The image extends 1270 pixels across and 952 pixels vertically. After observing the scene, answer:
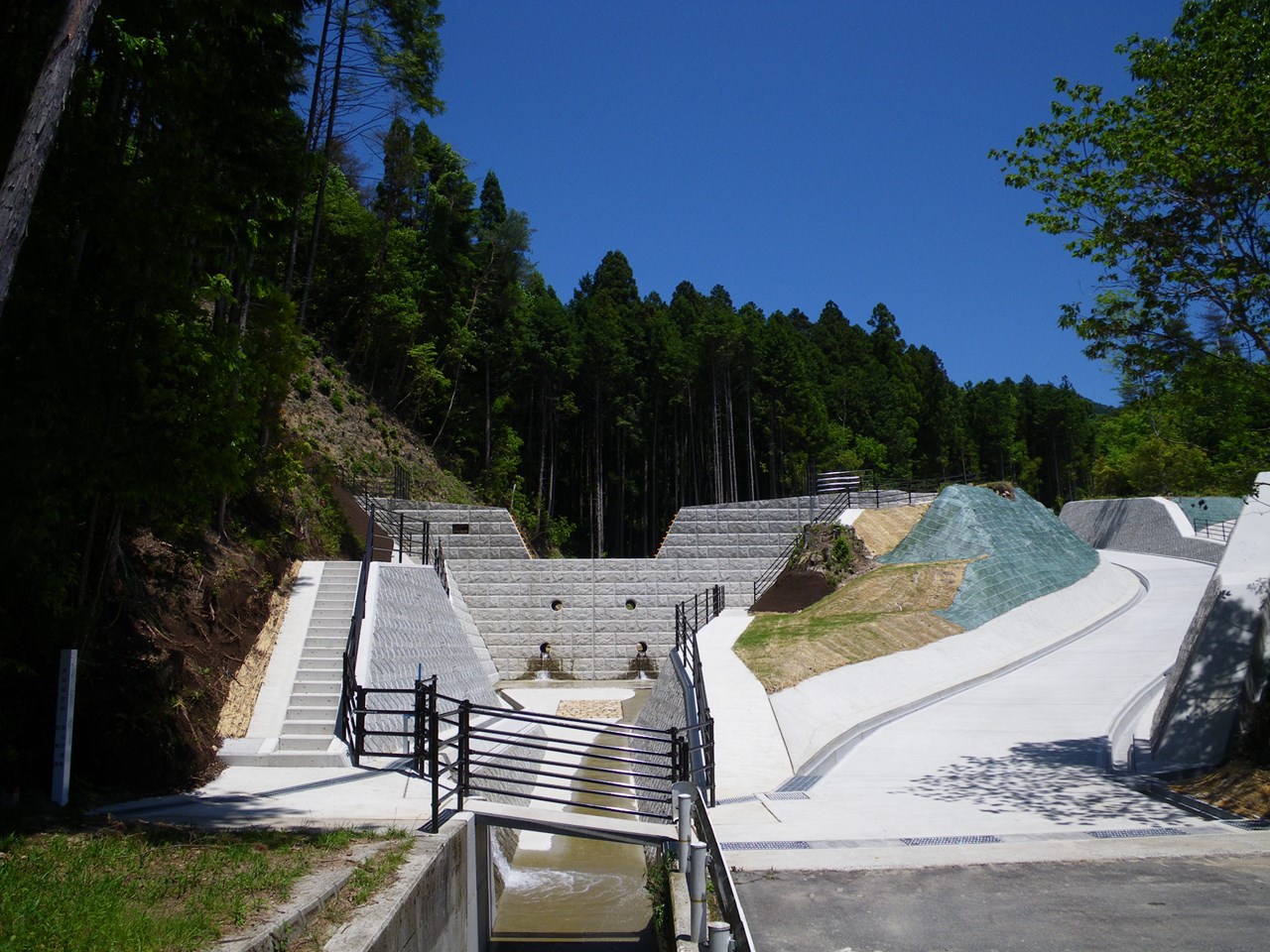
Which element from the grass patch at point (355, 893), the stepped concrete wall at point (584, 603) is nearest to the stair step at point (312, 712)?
the grass patch at point (355, 893)

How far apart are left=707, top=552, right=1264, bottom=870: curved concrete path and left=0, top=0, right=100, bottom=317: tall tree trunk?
622cm

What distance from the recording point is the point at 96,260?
7.70 metres

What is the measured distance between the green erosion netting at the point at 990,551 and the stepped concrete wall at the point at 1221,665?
8483 millimetres

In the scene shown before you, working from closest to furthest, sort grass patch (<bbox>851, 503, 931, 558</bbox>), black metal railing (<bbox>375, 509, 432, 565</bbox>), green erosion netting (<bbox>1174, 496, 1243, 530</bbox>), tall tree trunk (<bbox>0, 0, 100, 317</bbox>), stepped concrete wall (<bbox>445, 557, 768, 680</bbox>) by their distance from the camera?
tall tree trunk (<bbox>0, 0, 100, 317</bbox>) → black metal railing (<bbox>375, 509, 432, 565</bbox>) → grass patch (<bbox>851, 503, 931, 558</bbox>) → stepped concrete wall (<bbox>445, 557, 768, 680</bbox>) → green erosion netting (<bbox>1174, 496, 1243, 530</bbox>)

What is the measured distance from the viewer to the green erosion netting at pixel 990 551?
813 inches

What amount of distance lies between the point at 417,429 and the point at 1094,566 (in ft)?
87.3

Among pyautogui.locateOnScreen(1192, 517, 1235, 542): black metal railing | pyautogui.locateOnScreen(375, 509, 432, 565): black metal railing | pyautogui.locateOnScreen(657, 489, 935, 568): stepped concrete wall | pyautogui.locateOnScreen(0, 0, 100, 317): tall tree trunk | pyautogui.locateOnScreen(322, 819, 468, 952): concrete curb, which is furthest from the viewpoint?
pyautogui.locateOnScreen(1192, 517, 1235, 542): black metal railing

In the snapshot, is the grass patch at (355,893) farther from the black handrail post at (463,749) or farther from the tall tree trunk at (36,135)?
the tall tree trunk at (36,135)

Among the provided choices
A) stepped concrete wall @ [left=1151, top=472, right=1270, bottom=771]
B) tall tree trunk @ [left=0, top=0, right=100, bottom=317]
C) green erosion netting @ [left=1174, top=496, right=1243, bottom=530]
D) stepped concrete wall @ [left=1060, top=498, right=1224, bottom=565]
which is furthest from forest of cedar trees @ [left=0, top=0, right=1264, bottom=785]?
green erosion netting @ [left=1174, top=496, right=1243, bottom=530]

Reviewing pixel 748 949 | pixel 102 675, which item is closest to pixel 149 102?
pixel 102 675

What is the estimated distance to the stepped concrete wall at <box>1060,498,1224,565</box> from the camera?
118ft

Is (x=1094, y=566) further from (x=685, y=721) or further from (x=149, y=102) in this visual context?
(x=149, y=102)

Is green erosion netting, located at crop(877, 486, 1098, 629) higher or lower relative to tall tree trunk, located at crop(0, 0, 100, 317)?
lower

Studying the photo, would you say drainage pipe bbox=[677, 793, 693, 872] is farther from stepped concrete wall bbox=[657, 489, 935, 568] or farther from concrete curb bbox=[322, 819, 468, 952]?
stepped concrete wall bbox=[657, 489, 935, 568]
